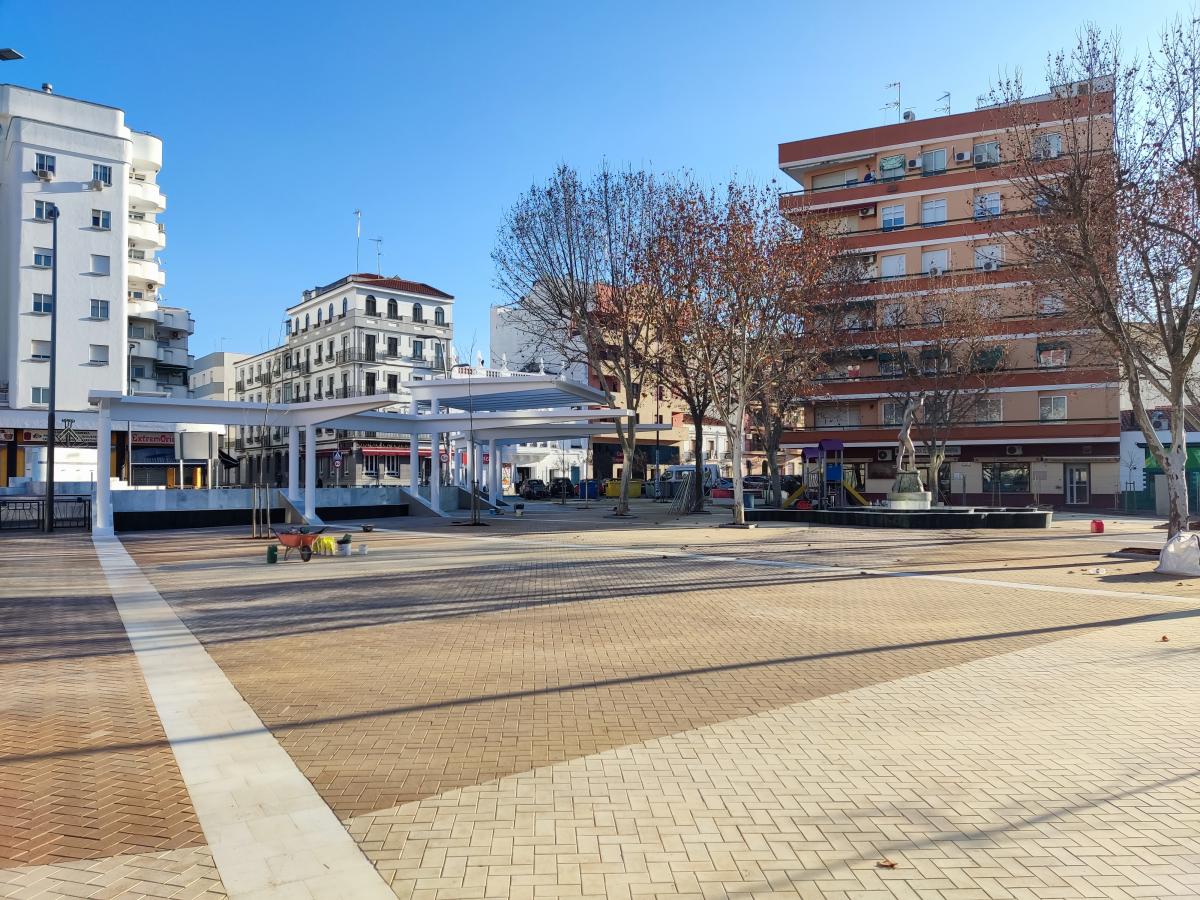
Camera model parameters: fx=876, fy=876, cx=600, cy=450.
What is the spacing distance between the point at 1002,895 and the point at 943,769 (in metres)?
1.63

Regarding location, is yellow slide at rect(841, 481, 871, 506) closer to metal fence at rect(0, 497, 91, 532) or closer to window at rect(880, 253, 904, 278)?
window at rect(880, 253, 904, 278)

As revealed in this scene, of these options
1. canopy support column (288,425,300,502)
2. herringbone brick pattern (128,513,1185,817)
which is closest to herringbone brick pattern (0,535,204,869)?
herringbone brick pattern (128,513,1185,817)

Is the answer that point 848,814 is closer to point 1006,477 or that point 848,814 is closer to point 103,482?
point 103,482

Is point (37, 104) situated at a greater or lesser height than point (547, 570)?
greater

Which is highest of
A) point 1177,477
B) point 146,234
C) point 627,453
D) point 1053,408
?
point 146,234

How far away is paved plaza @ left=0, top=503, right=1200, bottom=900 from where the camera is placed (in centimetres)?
399

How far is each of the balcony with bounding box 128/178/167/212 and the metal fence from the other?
27.0 meters

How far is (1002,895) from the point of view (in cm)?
369

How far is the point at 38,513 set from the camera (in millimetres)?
30609

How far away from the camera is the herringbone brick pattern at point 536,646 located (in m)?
5.92

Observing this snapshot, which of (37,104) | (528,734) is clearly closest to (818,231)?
(528,734)

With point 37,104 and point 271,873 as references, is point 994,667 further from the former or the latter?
point 37,104

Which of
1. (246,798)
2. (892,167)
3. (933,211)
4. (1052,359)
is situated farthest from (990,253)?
(246,798)

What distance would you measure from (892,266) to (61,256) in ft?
150
